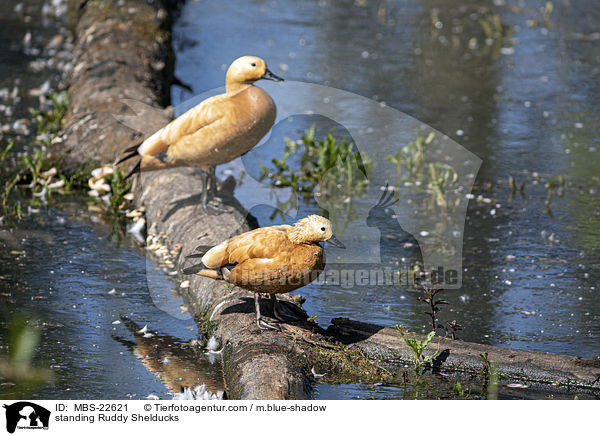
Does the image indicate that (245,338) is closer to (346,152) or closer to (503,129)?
(346,152)

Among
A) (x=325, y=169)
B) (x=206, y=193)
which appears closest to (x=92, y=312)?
(x=206, y=193)

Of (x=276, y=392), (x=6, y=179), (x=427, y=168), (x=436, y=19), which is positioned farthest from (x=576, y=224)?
(x=436, y=19)

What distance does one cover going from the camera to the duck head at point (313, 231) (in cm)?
427

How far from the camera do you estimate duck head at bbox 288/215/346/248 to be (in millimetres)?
4273

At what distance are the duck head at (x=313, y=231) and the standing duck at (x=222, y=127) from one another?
1.40 m

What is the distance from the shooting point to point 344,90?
10.9 metres

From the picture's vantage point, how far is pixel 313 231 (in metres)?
4.29

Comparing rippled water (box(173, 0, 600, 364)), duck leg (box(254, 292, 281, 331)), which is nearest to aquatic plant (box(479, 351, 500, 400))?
rippled water (box(173, 0, 600, 364))

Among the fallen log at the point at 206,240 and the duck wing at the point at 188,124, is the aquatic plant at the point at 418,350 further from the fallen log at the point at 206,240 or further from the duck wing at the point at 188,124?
the duck wing at the point at 188,124

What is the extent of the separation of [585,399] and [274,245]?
1.91 m

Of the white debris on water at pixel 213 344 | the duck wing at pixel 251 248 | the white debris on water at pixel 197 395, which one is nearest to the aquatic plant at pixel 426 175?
the white debris on water at pixel 213 344

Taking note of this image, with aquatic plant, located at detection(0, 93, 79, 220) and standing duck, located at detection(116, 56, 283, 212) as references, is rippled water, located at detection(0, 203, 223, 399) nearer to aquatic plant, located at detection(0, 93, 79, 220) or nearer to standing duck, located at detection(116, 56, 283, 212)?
aquatic plant, located at detection(0, 93, 79, 220)
